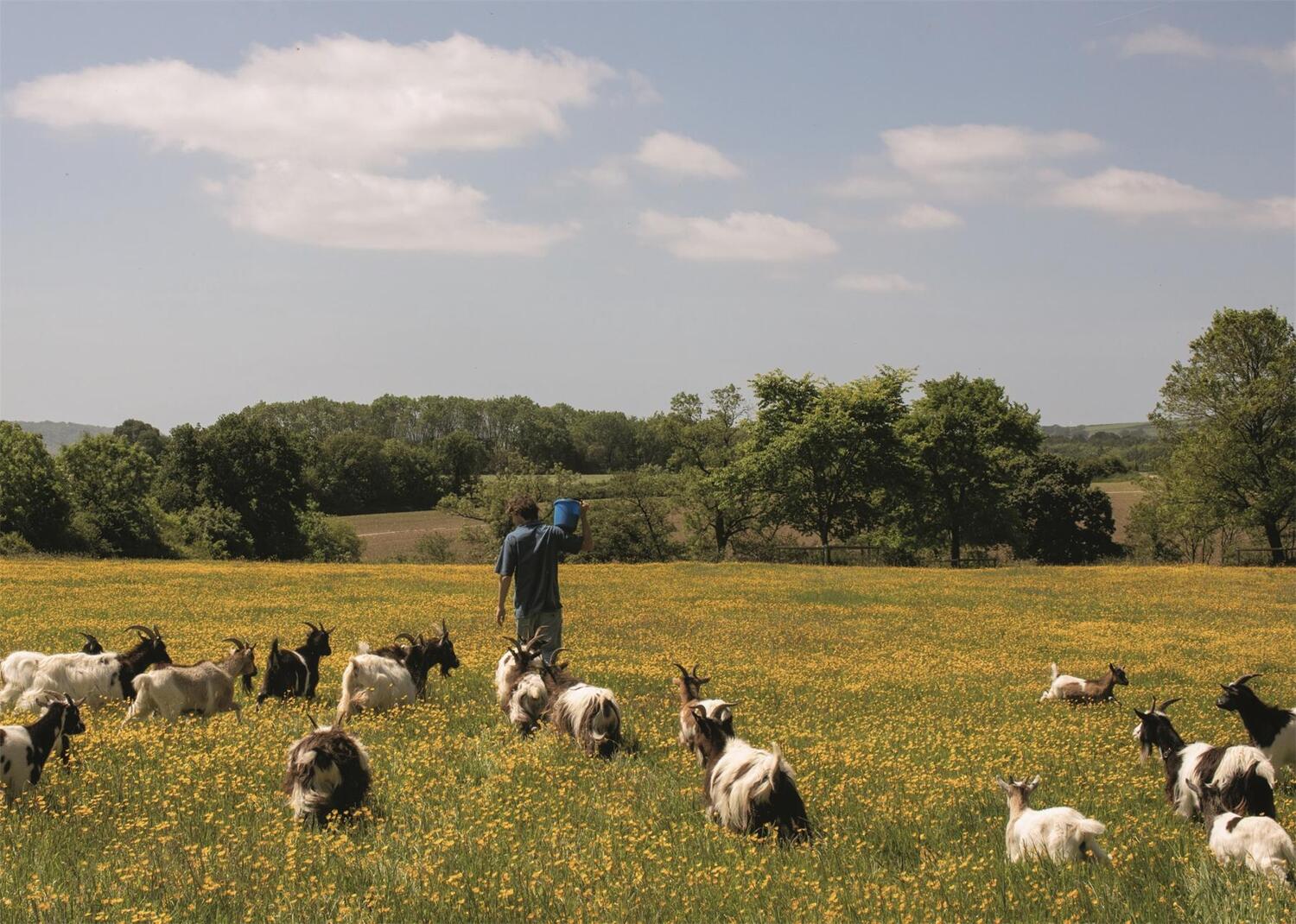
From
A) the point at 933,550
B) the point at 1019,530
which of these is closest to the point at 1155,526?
the point at 1019,530

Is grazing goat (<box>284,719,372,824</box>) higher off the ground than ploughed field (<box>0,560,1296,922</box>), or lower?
higher

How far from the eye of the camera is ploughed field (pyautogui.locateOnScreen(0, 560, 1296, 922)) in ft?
20.3

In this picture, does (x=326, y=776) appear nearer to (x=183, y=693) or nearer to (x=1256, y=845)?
(x=183, y=693)

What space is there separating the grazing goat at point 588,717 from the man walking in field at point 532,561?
54.7 inches

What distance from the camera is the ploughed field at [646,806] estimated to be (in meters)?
6.19

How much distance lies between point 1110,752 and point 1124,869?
5147 millimetres

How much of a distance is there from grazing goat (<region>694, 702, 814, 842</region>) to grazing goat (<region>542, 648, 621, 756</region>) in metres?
2.21

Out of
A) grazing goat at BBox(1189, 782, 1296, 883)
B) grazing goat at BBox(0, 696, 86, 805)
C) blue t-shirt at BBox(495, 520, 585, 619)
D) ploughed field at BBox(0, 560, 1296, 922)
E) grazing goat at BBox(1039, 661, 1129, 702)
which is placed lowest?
grazing goat at BBox(1039, 661, 1129, 702)

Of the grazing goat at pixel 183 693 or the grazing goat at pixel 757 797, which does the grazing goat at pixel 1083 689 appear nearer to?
the grazing goat at pixel 757 797

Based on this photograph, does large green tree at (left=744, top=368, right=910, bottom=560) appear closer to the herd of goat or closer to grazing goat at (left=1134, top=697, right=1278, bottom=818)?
the herd of goat

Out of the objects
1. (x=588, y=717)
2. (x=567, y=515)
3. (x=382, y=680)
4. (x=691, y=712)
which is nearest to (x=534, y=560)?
(x=567, y=515)

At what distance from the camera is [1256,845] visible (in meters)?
6.82

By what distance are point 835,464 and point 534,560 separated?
56729 millimetres

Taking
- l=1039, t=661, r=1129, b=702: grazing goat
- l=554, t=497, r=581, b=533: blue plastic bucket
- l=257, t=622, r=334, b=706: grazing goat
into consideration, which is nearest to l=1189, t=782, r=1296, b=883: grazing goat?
l=554, t=497, r=581, b=533: blue plastic bucket
